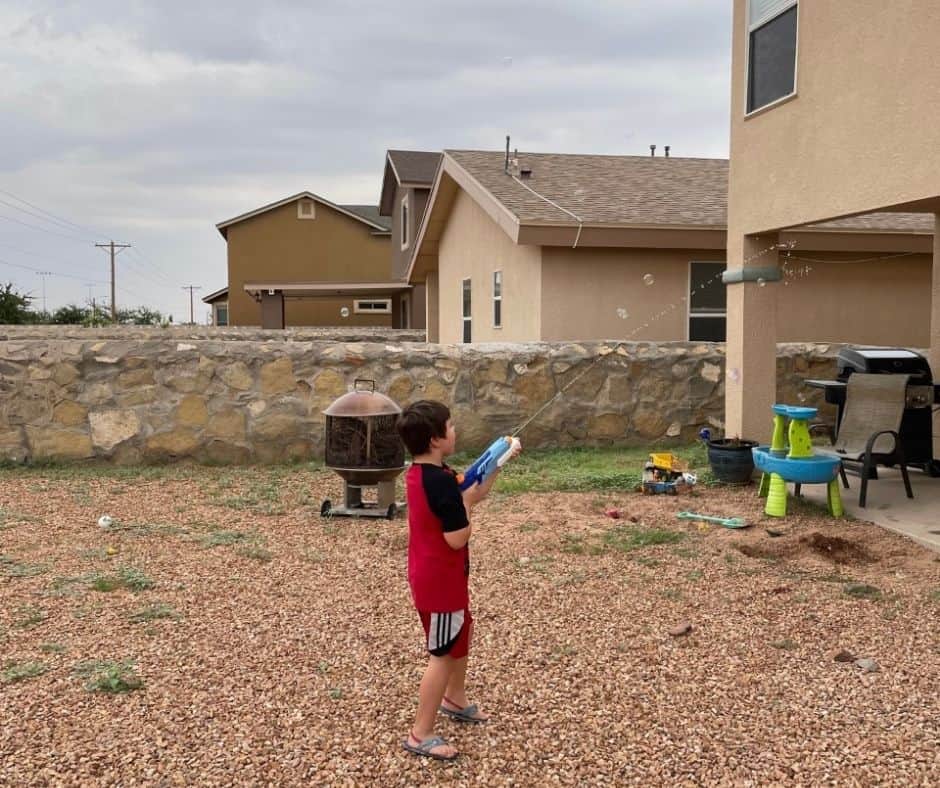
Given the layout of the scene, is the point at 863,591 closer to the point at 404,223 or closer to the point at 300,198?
the point at 404,223

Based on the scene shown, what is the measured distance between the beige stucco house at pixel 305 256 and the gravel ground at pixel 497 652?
94.2 feet

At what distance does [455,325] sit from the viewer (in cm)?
1756

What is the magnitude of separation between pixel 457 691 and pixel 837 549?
3433 millimetres

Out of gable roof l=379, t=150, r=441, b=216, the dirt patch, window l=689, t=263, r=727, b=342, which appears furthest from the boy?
gable roof l=379, t=150, r=441, b=216

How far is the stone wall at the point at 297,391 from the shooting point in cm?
872

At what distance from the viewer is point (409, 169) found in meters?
23.4

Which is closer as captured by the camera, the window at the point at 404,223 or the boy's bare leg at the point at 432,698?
A: the boy's bare leg at the point at 432,698

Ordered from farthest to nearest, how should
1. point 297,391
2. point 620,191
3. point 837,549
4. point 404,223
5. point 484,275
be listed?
point 404,223
point 484,275
point 620,191
point 297,391
point 837,549

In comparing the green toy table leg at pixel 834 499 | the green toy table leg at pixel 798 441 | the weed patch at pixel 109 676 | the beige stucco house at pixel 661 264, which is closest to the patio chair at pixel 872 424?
the green toy table leg at pixel 834 499

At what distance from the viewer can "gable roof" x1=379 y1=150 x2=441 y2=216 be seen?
74.3 feet

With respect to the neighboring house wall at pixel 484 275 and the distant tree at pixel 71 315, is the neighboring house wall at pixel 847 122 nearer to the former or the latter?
the neighboring house wall at pixel 484 275

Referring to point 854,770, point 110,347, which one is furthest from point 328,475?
point 854,770

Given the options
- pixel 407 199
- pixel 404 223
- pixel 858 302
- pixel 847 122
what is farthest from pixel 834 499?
pixel 404 223

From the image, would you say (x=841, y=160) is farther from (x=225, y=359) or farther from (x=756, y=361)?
(x=225, y=359)
